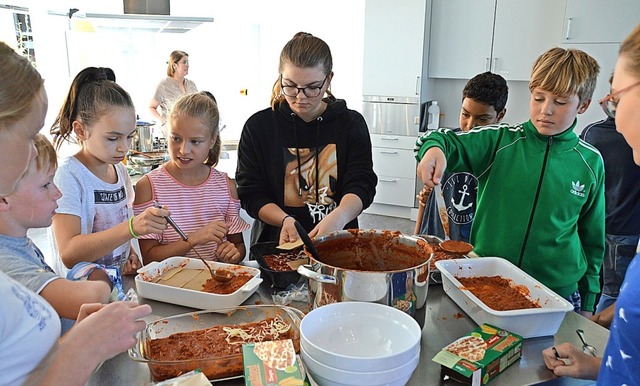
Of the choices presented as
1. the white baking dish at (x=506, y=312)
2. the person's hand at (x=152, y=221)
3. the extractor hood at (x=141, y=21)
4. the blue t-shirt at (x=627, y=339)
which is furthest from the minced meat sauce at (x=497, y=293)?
the extractor hood at (x=141, y=21)

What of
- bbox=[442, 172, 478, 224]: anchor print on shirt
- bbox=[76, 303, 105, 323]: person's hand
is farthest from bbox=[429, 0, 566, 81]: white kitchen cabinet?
bbox=[76, 303, 105, 323]: person's hand

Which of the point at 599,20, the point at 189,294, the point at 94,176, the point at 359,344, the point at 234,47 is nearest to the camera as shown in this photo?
the point at 359,344

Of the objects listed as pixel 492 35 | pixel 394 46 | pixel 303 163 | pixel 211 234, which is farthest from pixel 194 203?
pixel 492 35

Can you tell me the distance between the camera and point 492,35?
4.35m

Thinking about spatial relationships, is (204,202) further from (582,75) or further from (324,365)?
(582,75)

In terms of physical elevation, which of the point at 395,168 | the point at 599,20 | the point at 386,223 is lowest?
the point at 386,223

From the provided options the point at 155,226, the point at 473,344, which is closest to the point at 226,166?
the point at 155,226

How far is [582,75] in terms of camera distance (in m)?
1.39

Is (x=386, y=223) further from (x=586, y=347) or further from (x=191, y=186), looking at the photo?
(x=586, y=347)

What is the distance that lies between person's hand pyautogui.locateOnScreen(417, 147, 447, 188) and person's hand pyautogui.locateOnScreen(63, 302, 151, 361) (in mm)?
789

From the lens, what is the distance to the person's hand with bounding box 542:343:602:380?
0.88m

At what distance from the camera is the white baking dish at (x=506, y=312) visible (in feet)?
3.23

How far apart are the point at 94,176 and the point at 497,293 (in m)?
1.18

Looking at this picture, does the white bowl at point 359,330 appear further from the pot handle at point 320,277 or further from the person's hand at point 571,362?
the person's hand at point 571,362
